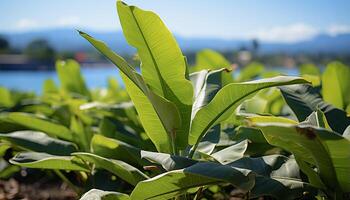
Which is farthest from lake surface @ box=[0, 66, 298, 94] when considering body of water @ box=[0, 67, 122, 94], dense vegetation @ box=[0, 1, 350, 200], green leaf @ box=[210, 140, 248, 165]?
green leaf @ box=[210, 140, 248, 165]

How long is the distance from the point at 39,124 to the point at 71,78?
0.81m

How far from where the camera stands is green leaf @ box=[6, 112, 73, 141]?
1.23m

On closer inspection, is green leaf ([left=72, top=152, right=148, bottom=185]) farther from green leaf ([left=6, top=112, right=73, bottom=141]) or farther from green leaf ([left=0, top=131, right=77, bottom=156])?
green leaf ([left=6, top=112, right=73, bottom=141])

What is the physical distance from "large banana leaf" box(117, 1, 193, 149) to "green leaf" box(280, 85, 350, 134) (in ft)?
0.80

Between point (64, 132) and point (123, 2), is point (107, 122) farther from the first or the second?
point (123, 2)

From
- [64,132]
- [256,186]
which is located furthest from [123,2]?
[64,132]

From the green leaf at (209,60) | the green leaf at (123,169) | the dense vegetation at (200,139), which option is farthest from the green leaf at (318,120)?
the green leaf at (209,60)

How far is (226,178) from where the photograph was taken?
0.63 meters

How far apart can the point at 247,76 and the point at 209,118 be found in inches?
51.5

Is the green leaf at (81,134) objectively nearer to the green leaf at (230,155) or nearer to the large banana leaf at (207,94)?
the large banana leaf at (207,94)

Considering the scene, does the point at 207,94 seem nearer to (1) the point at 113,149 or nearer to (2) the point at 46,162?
(1) the point at 113,149

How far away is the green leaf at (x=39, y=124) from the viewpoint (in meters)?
1.23

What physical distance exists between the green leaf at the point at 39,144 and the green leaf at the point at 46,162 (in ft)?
0.30

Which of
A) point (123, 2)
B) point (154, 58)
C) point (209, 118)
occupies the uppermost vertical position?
point (123, 2)
